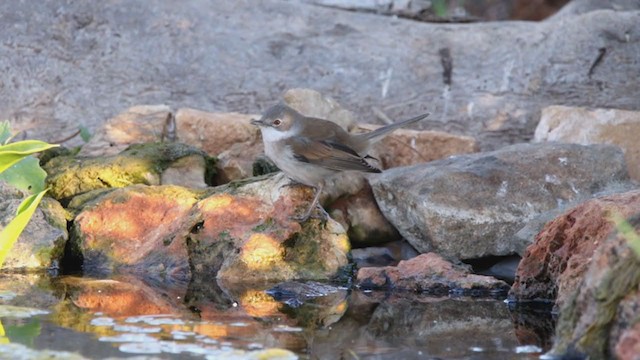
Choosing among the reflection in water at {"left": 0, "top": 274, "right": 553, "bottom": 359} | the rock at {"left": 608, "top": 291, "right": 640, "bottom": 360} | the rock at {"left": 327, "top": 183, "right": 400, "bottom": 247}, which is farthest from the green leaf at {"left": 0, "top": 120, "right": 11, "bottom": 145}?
the rock at {"left": 608, "top": 291, "right": 640, "bottom": 360}

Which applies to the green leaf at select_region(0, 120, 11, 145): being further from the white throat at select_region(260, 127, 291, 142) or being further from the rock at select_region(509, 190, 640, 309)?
the rock at select_region(509, 190, 640, 309)

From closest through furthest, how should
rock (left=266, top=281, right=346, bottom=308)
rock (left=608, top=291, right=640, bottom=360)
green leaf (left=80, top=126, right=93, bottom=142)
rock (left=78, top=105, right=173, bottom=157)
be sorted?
rock (left=608, top=291, right=640, bottom=360) < rock (left=266, top=281, right=346, bottom=308) < rock (left=78, top=105, right=173, bottom=157) < green leaf (left=80, top=126, right=93, bottom=142)

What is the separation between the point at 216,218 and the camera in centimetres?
754

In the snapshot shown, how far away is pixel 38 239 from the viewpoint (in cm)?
761

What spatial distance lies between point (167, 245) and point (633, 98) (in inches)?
188

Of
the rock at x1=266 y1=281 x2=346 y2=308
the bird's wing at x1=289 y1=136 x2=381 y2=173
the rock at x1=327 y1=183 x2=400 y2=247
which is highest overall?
the bird's wing at x1=289 y1=136 x2=381 y2=173

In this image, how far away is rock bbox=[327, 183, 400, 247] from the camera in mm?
8401

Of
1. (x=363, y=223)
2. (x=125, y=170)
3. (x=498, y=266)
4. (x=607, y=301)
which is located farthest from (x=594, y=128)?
(x=607, y=301)

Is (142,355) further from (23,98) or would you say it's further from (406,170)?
(23,98)

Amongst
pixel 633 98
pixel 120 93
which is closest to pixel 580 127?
pixel 633 98

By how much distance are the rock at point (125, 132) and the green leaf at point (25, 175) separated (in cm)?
279

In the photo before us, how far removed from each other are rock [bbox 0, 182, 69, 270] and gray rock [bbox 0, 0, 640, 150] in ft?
7.76

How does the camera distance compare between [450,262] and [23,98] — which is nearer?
[450,262]

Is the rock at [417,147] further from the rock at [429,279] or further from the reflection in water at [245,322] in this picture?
the reflection in water at [245,322]
